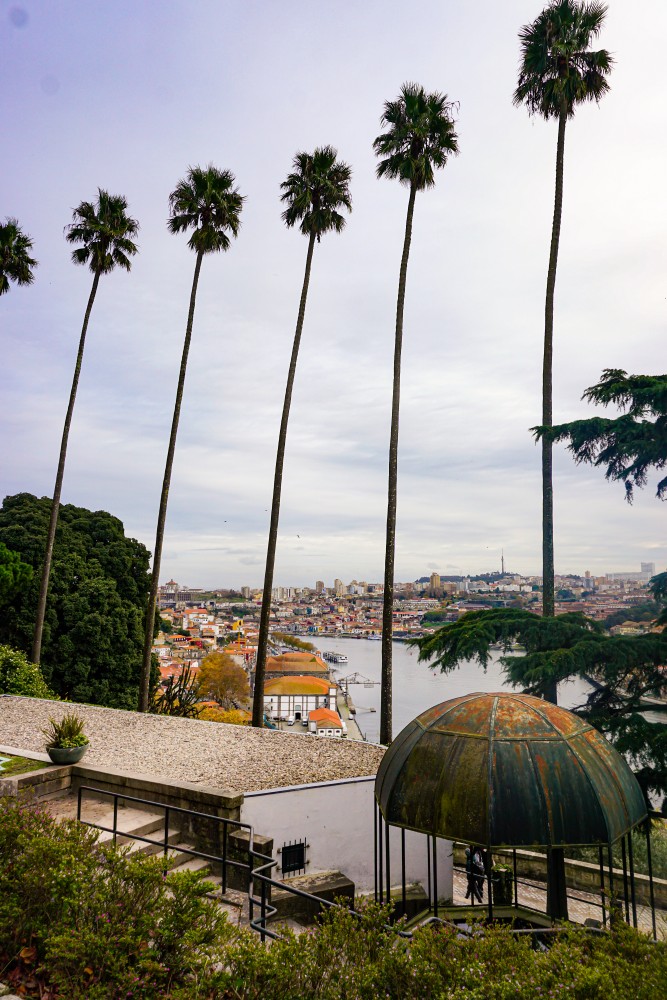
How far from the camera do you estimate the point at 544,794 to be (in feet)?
13.9

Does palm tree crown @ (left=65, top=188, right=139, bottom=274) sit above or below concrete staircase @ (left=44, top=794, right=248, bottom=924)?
above

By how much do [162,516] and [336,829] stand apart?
11.9 meters

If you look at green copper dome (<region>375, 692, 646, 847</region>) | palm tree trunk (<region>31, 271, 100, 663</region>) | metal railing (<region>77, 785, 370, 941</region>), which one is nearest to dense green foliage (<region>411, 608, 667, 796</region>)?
metal railing (<region>77, 785, 370, 941</region>)

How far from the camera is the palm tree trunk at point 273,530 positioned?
16.0 m

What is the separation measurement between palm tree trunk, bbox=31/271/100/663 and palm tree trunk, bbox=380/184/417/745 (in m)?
11.6

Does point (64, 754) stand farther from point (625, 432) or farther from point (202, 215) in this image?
point (202, 215)

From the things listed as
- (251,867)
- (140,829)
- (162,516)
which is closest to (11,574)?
(162,516)

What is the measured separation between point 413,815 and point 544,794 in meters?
1.00

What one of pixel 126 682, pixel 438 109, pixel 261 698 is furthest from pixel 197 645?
pixel 438 109

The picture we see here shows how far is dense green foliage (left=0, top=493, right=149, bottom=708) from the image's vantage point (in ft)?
69.6

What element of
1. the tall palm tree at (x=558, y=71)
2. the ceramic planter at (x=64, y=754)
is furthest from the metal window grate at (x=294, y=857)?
the tall palm tree at (x=558, y=71)

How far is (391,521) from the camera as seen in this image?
50.5 ft

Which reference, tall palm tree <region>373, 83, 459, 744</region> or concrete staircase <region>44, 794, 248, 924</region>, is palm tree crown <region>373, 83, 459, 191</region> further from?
concrete staircase <region>44, 794, 248, 924</region>

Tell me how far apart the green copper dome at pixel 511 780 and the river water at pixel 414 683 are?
3.83ft
